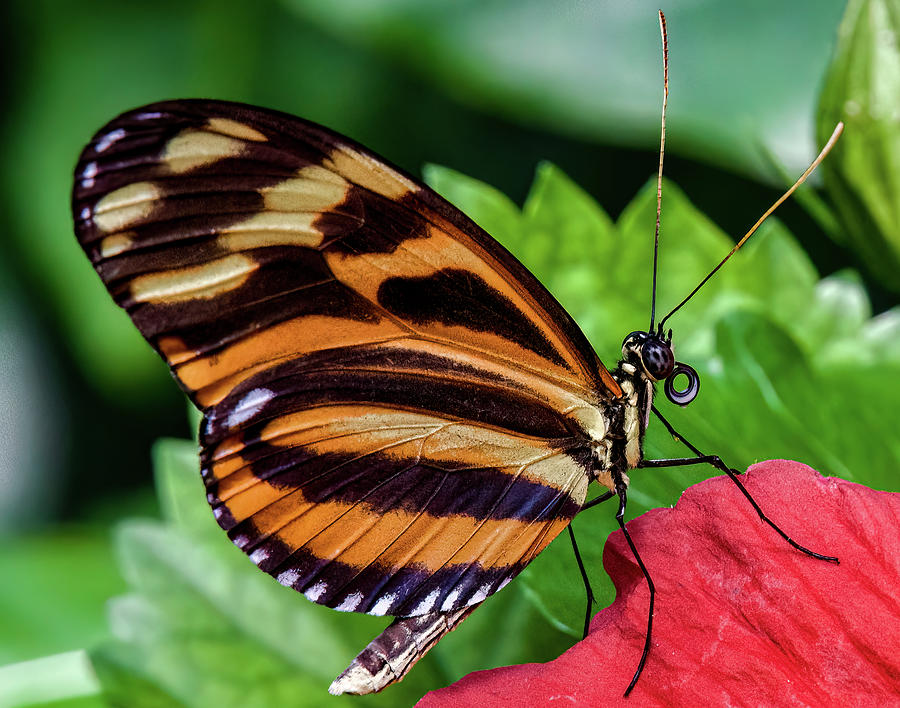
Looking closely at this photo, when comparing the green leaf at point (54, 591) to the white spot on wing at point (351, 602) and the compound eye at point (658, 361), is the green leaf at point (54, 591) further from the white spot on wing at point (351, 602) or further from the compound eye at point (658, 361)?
the compound eye at point (658, 361)

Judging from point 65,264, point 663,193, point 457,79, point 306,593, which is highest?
point 457,79

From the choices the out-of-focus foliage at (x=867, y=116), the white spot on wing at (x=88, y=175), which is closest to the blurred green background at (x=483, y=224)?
the out-of-focus foliage at (x=867, y=116)

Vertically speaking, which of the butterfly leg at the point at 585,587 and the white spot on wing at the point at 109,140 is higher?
the white spot on wing at the point at 109,140

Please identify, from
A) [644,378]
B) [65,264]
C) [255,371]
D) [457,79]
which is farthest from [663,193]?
[65,264]

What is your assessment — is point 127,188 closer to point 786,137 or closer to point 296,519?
point 296,519

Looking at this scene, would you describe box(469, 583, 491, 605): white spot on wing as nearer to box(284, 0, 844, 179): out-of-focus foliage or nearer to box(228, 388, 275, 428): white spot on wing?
box(228, 388, 275, 428): white spot on wing

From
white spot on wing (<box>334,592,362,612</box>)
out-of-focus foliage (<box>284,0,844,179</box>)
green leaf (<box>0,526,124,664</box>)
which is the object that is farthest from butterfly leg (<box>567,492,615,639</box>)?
green leaf (<box>0,526,124,664</box>)
